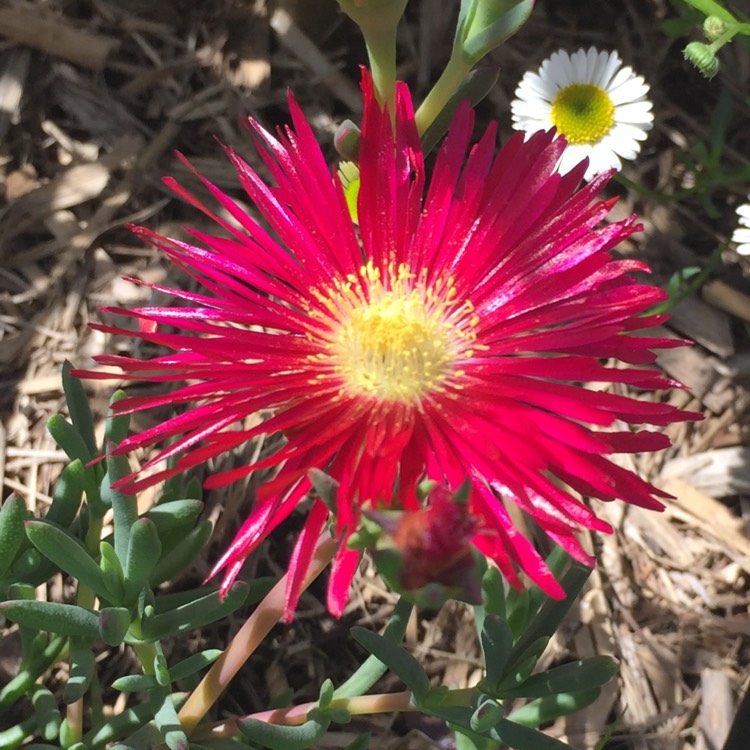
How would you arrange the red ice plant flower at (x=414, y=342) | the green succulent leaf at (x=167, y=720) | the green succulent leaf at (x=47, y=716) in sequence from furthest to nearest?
the green succulent leaf at (x=47, y=716), the green succulent leaf at (x=167, y=720), the red ice plant flower at (x=414, y=342)

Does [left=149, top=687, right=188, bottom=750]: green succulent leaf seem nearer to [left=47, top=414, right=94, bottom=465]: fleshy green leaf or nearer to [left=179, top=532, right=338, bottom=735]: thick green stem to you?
[left=179, top=532, right=338, bottom=735]: thick green stem

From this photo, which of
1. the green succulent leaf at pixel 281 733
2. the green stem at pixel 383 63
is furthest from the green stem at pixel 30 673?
the green stem at pixel 383 63

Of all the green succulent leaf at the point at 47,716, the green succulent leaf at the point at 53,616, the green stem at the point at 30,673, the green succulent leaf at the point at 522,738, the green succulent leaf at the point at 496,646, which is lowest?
the green succulent leaf at the point at 47,716

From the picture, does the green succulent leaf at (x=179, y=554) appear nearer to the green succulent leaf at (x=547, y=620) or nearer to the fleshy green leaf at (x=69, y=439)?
the fleshy green leaf at (x=69, y=439)

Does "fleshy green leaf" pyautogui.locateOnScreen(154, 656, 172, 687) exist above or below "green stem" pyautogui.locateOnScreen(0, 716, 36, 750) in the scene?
above

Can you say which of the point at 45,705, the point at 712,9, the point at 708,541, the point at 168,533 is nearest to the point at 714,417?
the point at 708,541

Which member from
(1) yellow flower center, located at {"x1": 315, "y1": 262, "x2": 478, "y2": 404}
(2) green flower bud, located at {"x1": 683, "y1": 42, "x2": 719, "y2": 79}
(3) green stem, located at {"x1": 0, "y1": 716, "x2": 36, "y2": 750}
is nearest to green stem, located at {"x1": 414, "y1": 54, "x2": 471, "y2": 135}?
(1) yellow flower center, located at {"x1": 315, "y1": 262, "x2": 478, "y2": 404}
